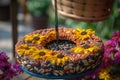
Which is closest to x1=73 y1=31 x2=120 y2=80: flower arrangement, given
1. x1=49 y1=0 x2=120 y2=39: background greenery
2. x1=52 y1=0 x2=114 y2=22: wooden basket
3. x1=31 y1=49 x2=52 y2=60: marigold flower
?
x1=52 y1=0 x2=114 y2=22: wooden basket

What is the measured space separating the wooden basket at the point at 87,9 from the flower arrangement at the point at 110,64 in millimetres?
148

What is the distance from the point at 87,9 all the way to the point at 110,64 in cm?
28

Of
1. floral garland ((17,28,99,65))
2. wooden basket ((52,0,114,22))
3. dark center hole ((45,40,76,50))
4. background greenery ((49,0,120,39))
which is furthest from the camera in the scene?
background greenery ((49,0,120,39))

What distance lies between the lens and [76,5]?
1207 mm

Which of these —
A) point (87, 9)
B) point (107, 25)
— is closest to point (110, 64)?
point (87, 9)

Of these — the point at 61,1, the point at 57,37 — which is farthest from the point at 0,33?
the point at 57,37

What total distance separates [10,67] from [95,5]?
46 centimetres

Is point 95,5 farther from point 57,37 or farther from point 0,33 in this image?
point 0,33

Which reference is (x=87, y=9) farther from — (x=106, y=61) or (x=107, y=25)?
(x=107, y=25)

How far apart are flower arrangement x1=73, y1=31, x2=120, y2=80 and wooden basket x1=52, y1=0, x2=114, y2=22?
148 mm

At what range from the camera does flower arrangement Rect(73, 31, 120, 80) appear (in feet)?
3.91

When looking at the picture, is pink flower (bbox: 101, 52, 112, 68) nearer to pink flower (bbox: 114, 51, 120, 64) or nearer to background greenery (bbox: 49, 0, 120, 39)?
pink flower (bbox: 114, 51, 120, 64)

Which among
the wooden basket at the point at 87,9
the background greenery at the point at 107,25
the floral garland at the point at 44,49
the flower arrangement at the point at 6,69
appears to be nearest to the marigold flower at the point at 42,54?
the floral garland at the point at 44,49

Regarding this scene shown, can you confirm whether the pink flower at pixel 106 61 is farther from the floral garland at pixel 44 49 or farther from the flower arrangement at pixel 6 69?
the flower arrangement at pixel 6 69
